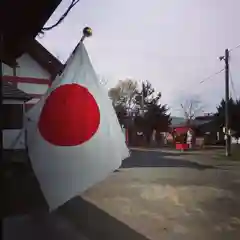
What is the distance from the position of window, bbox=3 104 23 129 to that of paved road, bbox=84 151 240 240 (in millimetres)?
2587

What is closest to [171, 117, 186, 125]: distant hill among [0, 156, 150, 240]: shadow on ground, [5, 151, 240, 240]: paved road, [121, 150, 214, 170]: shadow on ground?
[121, 150, 214, 170]: shadow on ground

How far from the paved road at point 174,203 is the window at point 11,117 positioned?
2587mm

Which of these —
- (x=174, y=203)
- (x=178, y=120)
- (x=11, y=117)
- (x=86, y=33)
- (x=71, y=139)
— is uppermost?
(x=178, y=120)

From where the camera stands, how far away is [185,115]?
1989 inches

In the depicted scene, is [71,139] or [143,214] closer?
[71,139]

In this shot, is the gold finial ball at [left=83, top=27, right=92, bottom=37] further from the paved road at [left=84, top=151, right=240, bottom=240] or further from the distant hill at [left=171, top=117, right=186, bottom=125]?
the distant hill at [left=171, top=117, right=186, bottom=125]

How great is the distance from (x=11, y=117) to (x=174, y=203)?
292 inches

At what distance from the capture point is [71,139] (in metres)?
3.37

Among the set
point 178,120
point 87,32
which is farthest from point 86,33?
point 178,120

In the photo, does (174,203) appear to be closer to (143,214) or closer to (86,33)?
(143,214)

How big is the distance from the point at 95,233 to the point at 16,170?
7.02 ft

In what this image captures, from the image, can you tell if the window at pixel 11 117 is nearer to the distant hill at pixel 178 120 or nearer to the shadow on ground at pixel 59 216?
the shadow on ground at pixel 59 216

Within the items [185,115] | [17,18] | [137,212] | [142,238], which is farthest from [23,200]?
[185,115]

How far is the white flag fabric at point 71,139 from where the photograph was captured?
132 inches
